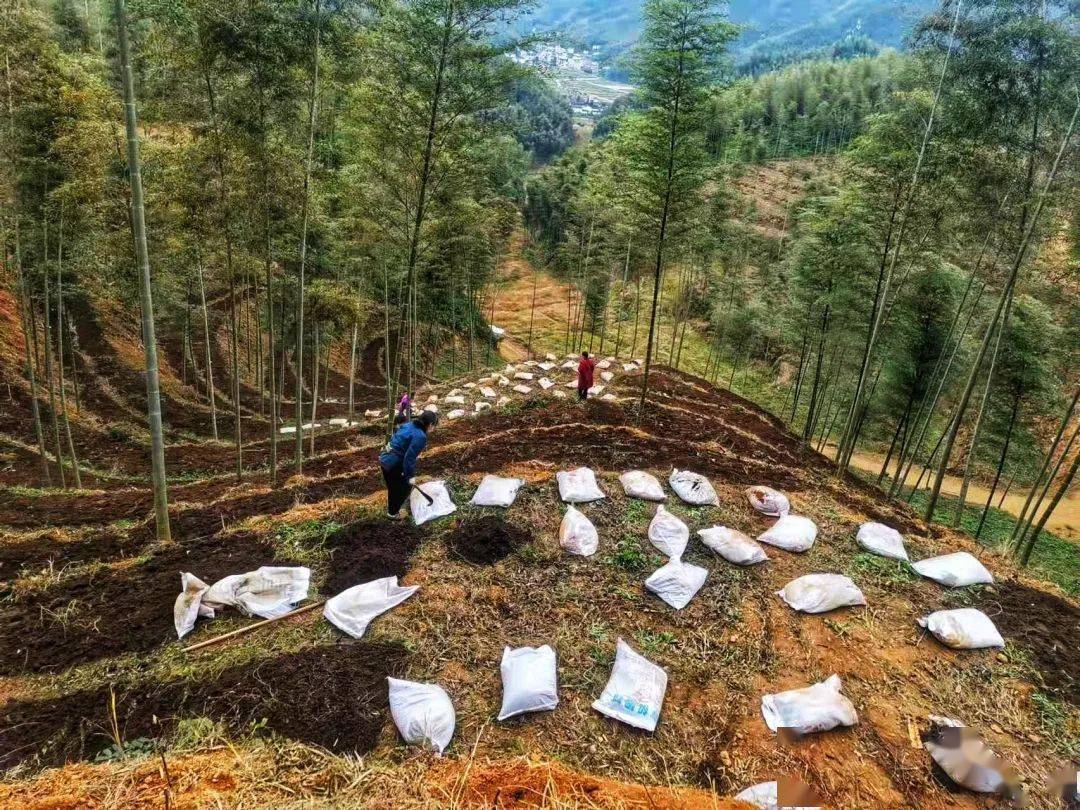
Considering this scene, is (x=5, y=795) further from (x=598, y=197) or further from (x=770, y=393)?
(x=770, y=393)

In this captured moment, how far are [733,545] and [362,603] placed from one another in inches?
137

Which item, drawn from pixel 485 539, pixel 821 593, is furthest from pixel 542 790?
pixel 821 593

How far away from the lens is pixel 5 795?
2.40 metres

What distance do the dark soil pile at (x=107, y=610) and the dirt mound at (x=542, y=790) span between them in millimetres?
2713

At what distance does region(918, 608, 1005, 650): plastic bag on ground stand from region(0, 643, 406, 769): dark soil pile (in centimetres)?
434

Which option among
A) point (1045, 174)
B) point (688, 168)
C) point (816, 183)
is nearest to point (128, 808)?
point (688, 168)

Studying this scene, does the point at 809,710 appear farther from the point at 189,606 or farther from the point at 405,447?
the point at 189,606

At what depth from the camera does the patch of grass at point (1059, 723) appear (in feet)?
10.9

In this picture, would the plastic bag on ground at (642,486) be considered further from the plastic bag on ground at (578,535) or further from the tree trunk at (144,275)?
the tree trunk at (144,275)

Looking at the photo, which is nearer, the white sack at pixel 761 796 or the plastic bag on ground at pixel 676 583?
the white sack at pixel 761 796

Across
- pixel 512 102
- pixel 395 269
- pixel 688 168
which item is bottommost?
pixel 395 269

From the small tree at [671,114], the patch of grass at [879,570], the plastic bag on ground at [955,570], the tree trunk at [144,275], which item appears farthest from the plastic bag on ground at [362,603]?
the small tree at [671,114]

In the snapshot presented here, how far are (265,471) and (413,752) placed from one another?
30.0 feet

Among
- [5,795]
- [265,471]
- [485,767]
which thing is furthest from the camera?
[265,471]
